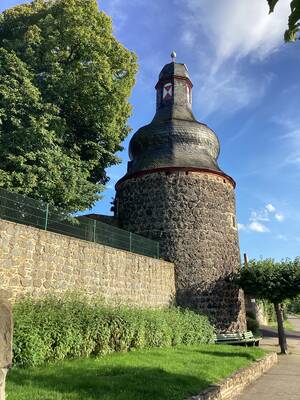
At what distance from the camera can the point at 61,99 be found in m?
17.3

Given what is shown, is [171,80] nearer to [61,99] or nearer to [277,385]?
[61,99]

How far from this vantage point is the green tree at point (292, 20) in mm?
2324

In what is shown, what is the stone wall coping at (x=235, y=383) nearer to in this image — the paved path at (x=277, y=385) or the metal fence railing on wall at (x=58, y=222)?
the paved path at (x=277, y=385)

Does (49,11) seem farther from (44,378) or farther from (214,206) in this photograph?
(44,378)

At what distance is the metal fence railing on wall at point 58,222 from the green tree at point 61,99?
2.50 metres

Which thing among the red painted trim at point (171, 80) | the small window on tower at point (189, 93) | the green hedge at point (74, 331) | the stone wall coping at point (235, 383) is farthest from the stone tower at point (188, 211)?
the stone wall coping at point (235, 383)

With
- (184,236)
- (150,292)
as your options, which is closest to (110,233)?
(150,292)

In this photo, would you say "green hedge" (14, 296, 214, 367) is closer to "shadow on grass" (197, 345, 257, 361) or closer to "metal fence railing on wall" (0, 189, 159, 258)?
"shadow on grass" (197, 345, 257, 361)

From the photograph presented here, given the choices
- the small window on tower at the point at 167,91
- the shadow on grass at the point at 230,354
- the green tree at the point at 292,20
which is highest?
the small window on tower at the point at 167,91

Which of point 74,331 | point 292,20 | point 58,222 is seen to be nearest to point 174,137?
point 58,222

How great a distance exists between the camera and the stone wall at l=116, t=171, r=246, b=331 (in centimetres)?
1859

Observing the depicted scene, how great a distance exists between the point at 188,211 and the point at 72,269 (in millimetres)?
8240

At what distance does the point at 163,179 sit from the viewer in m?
19.5

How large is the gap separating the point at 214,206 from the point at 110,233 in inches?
260
